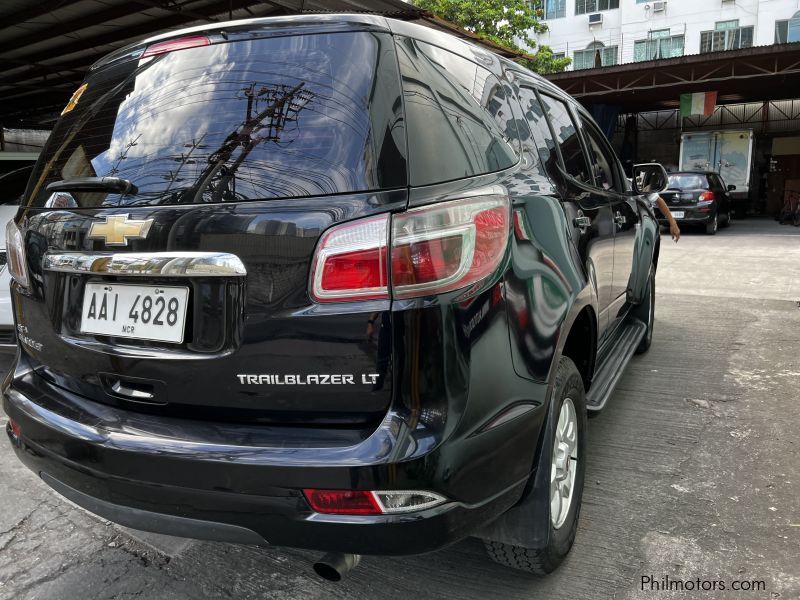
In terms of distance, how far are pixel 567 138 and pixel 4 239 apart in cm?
384

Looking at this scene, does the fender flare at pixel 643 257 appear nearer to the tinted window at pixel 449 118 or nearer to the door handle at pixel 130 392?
the tinted window at pixel 449 118

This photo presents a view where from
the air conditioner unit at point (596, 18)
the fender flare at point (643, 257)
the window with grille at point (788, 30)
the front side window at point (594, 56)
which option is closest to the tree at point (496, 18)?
the front side window at point (594, 56)

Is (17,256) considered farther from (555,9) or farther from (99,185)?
(555,9)

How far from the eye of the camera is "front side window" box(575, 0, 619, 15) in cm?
2995

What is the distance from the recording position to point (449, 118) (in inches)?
71.1

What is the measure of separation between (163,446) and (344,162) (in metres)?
0.87

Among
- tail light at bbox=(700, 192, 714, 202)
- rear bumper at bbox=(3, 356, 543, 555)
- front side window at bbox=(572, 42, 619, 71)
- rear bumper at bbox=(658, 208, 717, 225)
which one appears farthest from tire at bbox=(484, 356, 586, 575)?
front side window at bbox=(572, 42, 619, 71)

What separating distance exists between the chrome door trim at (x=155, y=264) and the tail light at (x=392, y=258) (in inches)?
9.6

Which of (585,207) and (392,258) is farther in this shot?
(585,207)

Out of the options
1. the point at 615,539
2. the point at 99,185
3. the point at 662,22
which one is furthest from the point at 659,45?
the point at 99,185

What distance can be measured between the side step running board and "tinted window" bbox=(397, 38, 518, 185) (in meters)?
1.24

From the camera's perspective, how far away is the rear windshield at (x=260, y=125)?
1628 mm

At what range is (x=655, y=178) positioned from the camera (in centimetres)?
425

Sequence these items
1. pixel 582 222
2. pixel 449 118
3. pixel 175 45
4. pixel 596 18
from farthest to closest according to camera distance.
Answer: pixel 596 18 → pixel 582 222 → pixel 175 45 → pixel 449 118
